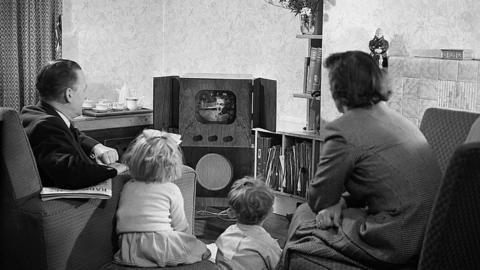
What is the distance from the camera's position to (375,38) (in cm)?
404

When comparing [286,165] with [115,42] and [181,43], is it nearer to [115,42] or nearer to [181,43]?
[181,43]

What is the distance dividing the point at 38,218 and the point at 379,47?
88.5 inches

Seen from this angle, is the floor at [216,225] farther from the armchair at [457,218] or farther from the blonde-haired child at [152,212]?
the armchair at [457,218]

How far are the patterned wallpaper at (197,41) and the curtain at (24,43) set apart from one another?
0.27 metres

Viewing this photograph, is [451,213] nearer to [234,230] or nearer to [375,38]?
[234,230]

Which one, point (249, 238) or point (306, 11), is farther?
point (306, 11)

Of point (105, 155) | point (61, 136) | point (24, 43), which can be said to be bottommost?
point (105, 155)

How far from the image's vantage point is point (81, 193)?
273 centimetres

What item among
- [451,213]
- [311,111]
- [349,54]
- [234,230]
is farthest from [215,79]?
[451,213]

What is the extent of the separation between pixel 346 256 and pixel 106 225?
3.42ft

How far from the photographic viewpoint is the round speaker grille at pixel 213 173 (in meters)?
4.89

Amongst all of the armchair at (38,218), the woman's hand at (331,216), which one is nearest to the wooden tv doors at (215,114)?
the armchair at (38,218)

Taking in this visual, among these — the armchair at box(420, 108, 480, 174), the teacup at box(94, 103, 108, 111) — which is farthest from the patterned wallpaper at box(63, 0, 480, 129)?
the armchair at box(420, 108, 480, 174)

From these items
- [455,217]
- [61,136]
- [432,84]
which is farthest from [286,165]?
[455,217]
